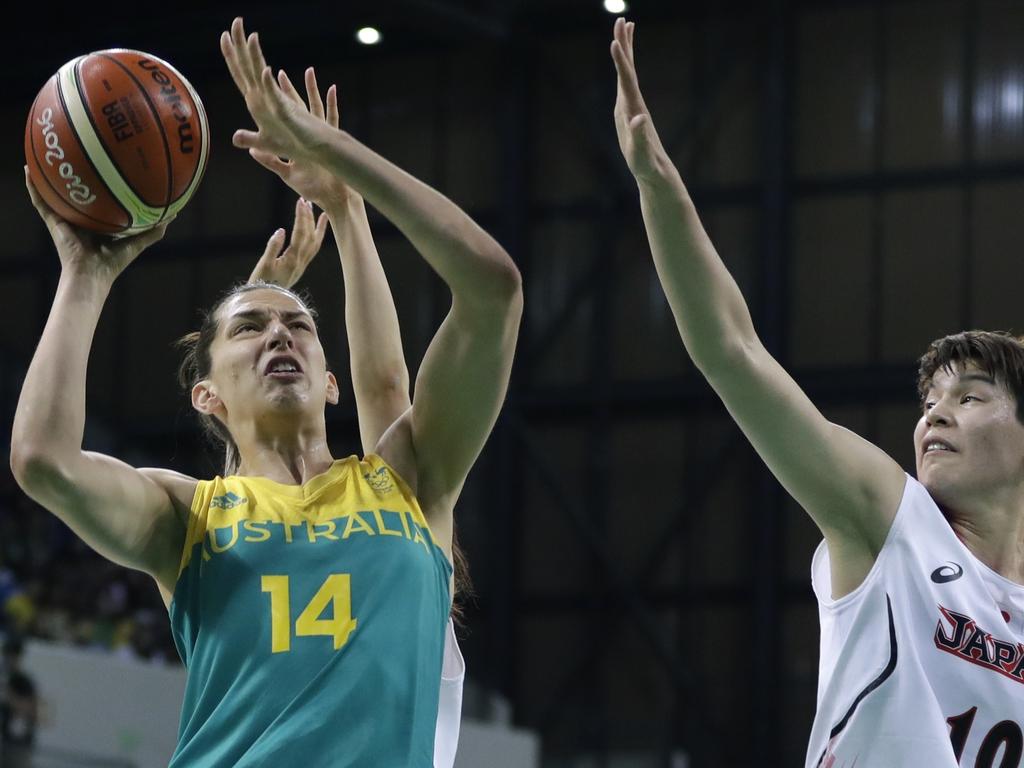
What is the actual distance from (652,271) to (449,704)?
12.9m

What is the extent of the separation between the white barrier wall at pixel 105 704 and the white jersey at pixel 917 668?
8592mm

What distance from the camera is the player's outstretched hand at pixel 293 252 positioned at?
4.68 metres

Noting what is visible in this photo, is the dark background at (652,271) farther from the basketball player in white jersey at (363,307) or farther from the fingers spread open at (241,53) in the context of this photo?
the fingers spread open at (241,53)

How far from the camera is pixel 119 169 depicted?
12.8ft

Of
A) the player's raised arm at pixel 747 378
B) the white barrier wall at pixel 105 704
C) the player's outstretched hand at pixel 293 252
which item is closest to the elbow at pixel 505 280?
the player's raised arm at pixel 747 378

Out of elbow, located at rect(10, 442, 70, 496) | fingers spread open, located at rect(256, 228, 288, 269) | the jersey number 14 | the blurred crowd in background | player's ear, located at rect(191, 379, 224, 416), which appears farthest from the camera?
the blurred crowd in background

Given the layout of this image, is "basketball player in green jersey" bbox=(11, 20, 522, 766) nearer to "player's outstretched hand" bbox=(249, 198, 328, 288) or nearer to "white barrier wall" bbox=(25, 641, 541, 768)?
"player's outstretched hand" bbox=(249, 198, 328, 288)

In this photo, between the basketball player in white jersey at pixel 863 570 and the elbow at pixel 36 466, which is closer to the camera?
the elbow at pixel 36 466

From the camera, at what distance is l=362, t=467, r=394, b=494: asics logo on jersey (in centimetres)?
382

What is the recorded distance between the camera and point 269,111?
3.59m

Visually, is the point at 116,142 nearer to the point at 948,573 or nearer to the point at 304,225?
the point at 304,225

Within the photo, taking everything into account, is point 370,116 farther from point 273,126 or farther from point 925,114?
point 273,126

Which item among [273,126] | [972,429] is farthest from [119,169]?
[972,429]

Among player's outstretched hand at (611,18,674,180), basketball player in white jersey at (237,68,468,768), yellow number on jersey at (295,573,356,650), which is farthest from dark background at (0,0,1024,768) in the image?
player's outstretched hand at (611,18,674,180)
